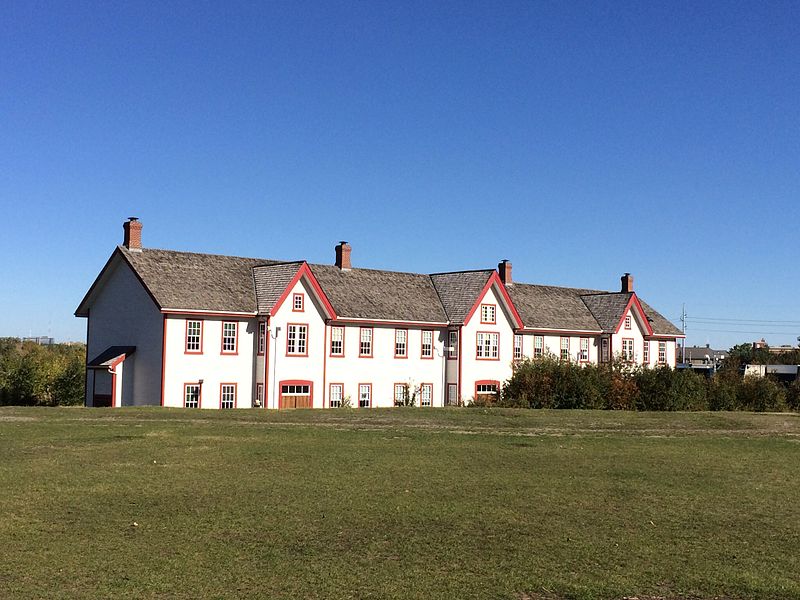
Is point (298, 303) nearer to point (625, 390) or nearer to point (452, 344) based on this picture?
point (452, 344)

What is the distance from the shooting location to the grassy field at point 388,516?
10406 mm

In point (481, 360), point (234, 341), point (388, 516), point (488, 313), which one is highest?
point (488, 313)

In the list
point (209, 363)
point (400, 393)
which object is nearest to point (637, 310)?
point (400, 393)

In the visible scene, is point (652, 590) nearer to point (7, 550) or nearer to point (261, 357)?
point (7, 550)

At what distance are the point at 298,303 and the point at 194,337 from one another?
236 inches

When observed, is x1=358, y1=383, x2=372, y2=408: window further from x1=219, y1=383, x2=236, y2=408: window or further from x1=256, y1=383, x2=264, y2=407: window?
x1=219, y1=383, x2=236, y2=408: window

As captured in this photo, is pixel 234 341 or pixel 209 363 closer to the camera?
pixel 209 363

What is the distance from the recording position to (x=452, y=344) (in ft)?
183

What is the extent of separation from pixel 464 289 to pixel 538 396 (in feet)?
46.6

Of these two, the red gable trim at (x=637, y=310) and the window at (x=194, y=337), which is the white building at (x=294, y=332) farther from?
the red gable trim at (x=637, y=310)

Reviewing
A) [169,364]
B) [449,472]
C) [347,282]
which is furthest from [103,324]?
[449,472]

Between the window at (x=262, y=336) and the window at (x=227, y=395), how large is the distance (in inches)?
92.0

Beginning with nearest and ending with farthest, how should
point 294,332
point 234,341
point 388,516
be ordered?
point 388,516
point 234,341
point 294,332

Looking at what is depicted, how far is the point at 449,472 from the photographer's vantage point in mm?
18984
